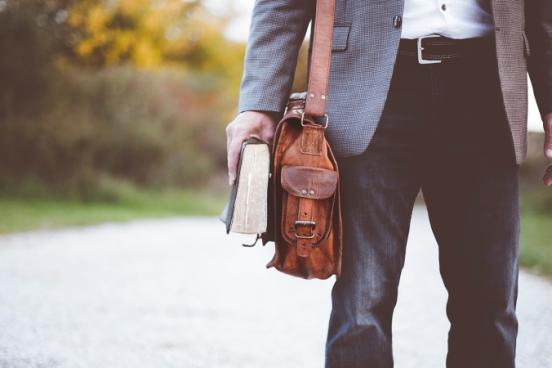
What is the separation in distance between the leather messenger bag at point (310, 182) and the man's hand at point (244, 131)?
89mm

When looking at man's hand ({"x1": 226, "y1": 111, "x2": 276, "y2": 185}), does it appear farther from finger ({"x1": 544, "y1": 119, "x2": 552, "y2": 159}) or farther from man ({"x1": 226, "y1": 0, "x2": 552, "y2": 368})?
finger ({"x1": 544, "y1": 119, "x2": 552, "y2": 159})

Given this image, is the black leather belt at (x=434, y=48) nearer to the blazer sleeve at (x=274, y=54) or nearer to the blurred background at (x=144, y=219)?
the blazer sleeve at (x=274, y=54)

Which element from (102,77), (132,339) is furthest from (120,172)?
(132,339)

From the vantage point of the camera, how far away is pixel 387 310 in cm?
182

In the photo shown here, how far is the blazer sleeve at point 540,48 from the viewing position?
1951 millimetres

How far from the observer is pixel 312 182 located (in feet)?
5.74

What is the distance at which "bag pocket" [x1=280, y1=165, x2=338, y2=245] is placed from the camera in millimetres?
1752

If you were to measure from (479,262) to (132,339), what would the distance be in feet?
7.51

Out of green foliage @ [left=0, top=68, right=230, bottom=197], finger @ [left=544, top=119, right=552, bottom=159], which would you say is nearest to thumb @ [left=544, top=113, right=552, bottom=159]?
finger @ [left=544, top=119, right=552, bottom=159]

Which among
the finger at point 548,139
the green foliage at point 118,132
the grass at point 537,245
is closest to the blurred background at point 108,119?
the green foliage at point 118,132

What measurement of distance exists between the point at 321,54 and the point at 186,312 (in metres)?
2.94

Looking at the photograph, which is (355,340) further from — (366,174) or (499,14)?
(499,14)

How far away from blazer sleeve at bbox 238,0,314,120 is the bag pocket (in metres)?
0.22

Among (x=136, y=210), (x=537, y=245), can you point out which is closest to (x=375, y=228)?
(x=537, y=245)
